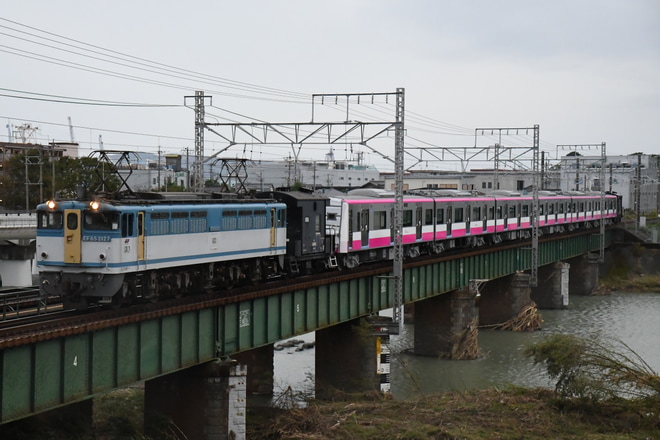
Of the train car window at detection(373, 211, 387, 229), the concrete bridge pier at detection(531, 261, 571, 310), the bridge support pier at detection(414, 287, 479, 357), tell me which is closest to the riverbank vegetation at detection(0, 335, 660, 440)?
the train car window at detection(373, 211, 387, 229)

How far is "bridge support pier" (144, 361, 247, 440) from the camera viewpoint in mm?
29312

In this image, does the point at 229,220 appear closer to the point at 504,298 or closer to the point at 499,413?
the point at 499,413

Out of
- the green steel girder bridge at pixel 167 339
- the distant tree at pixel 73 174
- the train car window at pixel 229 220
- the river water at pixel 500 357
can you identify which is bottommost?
the river water at pixel 500 357

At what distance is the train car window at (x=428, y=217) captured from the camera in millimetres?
47219

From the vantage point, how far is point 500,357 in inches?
2083

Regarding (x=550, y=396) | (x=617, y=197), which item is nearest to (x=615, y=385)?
(x=550, y=396)

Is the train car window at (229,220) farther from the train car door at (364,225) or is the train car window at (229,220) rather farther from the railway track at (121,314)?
the train car door at (364,225)

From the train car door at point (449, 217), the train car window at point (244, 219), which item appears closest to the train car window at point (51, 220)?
the train car window at point (244, 219)

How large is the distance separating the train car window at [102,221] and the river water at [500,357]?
59.1 feet

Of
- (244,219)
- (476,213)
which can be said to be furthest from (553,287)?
(244,219)

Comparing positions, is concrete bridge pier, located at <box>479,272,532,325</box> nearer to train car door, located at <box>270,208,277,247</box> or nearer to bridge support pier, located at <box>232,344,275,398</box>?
bridge support pier, located at <box>232,344,275,398</box>

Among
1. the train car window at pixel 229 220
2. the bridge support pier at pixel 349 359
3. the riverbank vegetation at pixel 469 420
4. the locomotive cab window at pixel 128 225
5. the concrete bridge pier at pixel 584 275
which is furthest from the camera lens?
the concrete bridge pier at pixel 584 275

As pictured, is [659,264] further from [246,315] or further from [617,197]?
[246,315]

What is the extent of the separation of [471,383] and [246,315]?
62.5ft
